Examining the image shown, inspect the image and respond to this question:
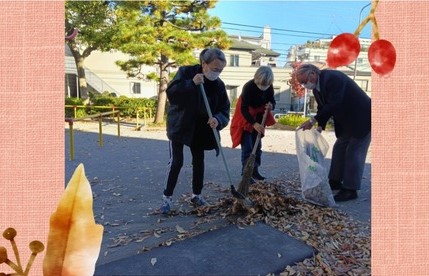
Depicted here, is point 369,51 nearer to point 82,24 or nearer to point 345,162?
point 82,24

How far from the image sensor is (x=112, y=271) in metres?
1.49

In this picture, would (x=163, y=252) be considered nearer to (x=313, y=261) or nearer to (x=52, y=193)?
(x=313, y=261)

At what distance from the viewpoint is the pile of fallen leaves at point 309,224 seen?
1305 mm

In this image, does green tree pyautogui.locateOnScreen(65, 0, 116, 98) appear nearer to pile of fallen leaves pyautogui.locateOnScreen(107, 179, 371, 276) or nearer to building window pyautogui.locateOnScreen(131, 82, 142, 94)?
pile of fallen leaves pyautogui.locateOnScreen(107, 179, 371, 276)

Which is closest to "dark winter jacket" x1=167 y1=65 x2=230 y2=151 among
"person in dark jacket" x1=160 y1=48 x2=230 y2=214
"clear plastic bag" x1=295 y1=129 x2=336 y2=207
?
"person in dark jacket" x1=160 y1=48 x2=230 y2=214

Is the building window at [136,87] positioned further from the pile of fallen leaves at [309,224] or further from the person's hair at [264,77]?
the pile of fallen leaves at [309,224]

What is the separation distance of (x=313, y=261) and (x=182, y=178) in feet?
6.76

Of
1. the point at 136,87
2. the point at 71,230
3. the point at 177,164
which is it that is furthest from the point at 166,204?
the point at 136,87

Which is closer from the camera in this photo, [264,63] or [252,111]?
[264,63]

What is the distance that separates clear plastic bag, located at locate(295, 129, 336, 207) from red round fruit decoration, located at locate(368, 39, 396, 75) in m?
1.62

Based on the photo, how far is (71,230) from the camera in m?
0.42

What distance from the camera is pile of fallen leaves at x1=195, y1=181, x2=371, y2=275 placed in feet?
4.28

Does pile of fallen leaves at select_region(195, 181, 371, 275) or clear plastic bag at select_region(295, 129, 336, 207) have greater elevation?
clear plastic bag at select_region(295, 129, 336, 207)

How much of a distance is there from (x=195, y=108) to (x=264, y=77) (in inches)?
Answer: 33.1
